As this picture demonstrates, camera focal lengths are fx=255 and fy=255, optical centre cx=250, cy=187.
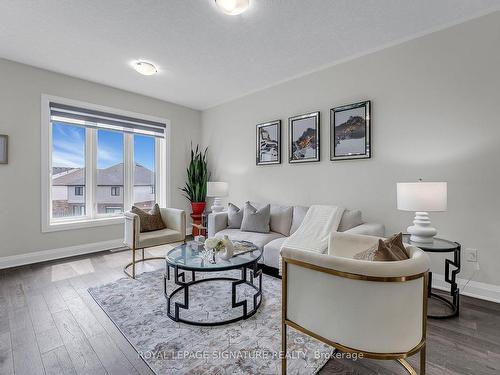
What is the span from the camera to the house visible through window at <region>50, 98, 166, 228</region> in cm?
381

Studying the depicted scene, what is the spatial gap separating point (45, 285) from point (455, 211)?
4.32 meters

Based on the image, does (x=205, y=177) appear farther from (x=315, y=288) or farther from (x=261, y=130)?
(x=315, y=288)

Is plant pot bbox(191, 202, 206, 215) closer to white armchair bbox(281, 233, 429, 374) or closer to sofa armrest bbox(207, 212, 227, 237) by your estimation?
sofa armrest bbox(207, 212, 227, 237)

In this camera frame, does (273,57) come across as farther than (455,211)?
Yes

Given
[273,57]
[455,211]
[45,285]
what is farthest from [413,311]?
[45,285]

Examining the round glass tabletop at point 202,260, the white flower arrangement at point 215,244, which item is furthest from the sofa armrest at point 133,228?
the white flower arrangement at point 215,244

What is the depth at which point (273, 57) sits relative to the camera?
10.4ft

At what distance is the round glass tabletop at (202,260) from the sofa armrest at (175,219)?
794 mm

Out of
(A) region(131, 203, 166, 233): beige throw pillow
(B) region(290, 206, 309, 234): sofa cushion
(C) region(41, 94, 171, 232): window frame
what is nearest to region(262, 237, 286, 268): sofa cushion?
(B) region(290, 206, 309, 234): sofa cushion

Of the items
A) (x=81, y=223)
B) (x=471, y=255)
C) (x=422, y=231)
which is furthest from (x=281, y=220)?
(x=81, y=223)

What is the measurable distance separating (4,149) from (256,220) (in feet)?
11.0

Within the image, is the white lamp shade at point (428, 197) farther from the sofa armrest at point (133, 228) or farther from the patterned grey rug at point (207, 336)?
the sofa armrest at point (133, 228)

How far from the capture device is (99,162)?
165 inches

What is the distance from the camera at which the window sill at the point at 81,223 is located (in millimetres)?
3635
